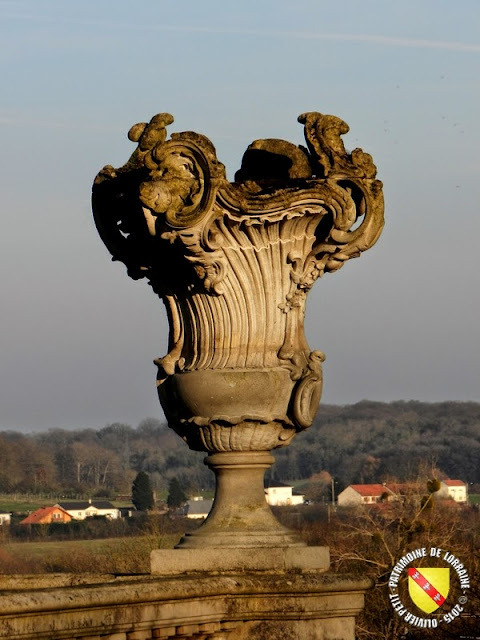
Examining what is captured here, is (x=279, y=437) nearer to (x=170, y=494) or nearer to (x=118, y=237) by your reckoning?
(x=118, y=237)

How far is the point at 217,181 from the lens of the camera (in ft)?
24.9

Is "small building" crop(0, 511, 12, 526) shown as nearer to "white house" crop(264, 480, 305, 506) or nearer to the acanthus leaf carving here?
"white house" crop(264, 480, 305, 506)

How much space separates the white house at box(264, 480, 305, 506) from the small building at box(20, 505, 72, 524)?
17437 mm

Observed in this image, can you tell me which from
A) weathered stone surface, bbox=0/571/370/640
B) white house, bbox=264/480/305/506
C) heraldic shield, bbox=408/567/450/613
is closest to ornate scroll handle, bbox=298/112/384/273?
weathered stone surface, bbox=0/571/370/640

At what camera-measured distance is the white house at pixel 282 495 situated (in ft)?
437

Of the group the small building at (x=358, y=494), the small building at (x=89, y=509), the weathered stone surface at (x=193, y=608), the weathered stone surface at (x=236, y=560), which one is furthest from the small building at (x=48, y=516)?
the weathered stone surface at (x=193, y=608)

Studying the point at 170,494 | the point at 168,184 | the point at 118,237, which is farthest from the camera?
the point at 170,494

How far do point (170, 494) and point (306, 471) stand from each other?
31.8 m

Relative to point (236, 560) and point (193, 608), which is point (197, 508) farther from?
point (193, 608)

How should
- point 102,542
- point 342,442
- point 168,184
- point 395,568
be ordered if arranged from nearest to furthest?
1. point 168,184
2. point 395,568
3. point 102,542
4. point 342,442

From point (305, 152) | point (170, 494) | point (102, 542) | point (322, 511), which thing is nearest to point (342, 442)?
point (170, 494)

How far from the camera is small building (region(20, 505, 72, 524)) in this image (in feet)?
406

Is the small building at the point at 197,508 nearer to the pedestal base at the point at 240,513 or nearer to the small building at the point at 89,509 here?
the small building at the point at 89,509

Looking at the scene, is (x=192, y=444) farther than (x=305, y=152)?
No
